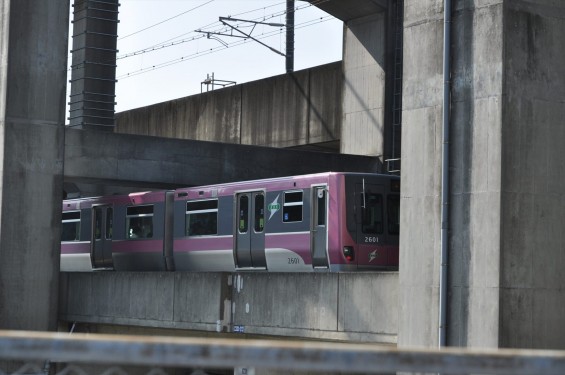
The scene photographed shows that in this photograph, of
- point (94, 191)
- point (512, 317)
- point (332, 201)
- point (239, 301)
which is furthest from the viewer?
point (94, 191)

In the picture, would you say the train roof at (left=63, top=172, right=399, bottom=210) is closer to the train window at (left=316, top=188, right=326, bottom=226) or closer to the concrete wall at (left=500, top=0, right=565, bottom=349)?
the train window at (left=316, top=188, right=326, bottom=226)

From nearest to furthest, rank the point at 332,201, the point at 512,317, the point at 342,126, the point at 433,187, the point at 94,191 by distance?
1. the point at 512,317
2. the point at 433,187
3. the point at 332,201
4. the point at 342,126
5. the point at 94,191

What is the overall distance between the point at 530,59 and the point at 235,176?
14.4 metres

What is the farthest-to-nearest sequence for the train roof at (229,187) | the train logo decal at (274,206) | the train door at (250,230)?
the train door at (250,230)
the train logo decal at (274,206)
the train roof at (229,187)

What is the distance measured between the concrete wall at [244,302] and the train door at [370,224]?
9.42 ft

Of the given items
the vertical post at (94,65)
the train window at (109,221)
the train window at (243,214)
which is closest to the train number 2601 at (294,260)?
the train window at (243,214)

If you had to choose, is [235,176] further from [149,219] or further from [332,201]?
[332,201]

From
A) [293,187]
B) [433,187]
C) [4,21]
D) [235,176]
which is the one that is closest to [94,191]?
[235,176]

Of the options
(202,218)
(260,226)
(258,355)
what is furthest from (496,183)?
(258,355)

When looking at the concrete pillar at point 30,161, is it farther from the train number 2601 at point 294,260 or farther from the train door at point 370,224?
the train door at point 370,224

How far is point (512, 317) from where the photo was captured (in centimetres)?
1623

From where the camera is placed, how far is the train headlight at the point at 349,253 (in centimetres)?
2247

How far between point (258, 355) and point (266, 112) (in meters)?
35.6

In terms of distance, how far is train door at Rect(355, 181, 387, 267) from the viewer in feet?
74.7
